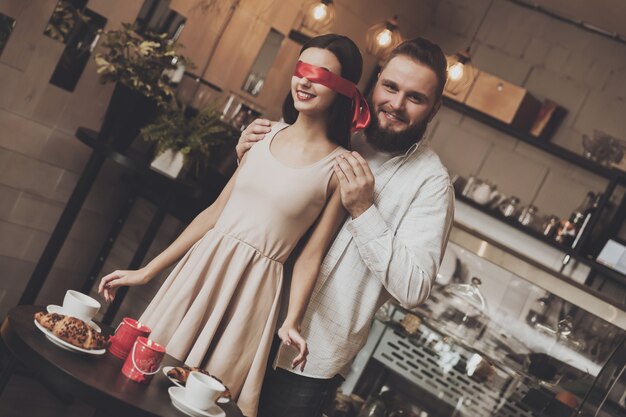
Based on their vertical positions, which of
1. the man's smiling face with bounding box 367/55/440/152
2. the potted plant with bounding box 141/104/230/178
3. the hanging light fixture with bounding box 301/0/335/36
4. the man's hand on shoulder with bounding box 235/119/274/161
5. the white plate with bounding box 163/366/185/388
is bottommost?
the white plate with bounding box 163/366/185/388

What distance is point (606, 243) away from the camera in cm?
454

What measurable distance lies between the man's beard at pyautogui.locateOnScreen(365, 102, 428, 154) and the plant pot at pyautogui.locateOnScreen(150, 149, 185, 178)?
1.44 metres

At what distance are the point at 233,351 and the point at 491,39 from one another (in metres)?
4.07

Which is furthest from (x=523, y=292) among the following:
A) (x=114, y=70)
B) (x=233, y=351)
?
(x=114, y=70)

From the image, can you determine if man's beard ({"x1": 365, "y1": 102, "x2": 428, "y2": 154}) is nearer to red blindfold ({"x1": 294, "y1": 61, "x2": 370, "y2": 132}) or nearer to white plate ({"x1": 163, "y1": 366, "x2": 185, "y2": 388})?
red blindfold ({"x1": 294, "y1": 61, "x2": 370, "y2": 132})

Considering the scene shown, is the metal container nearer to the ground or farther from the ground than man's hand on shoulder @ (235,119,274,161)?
nearer to the ground

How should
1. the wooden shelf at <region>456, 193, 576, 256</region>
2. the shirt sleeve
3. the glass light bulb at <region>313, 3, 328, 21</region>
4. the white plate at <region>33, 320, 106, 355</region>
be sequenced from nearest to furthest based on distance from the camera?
the white plate at <region>33, 320, 106, 355</region>
the shirt sleeve
the glass light bulb at <region>313, 3, 328, 21</region>
the wooden shelf at <region>456, 193, 576, 256</region>

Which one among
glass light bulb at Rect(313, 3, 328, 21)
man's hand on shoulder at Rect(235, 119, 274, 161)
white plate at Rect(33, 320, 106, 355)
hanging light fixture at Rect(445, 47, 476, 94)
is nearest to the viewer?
white plate at Rect(33, 320, 106, 355)

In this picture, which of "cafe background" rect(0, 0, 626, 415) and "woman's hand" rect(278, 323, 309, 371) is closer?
"woman's hand" rect(278, 323, 309, 371)

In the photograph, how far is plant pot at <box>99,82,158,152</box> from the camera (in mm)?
3248

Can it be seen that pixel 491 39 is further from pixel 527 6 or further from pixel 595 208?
pixel 595 208

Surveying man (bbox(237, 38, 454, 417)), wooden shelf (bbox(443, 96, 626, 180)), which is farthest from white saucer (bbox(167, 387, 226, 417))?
wooden shelf (bbox(443, 96, 626, 180))

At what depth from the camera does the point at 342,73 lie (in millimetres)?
1857

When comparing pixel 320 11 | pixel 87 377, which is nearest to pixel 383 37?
pixel 320 11
